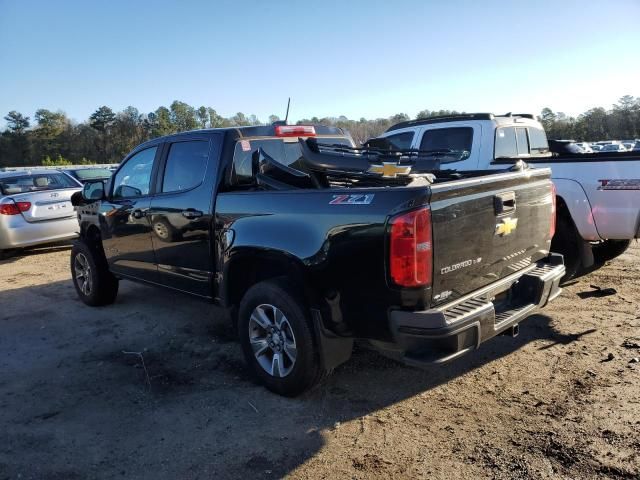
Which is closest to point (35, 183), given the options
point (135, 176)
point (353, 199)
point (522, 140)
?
point (135, 176)

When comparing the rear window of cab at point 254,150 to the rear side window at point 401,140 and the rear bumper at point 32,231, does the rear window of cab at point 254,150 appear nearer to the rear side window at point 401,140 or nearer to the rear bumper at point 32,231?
the rear side window at point 401,140

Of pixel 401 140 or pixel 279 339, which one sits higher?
pixel 401 140

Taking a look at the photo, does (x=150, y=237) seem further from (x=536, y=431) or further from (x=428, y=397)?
(x=536, y=431)

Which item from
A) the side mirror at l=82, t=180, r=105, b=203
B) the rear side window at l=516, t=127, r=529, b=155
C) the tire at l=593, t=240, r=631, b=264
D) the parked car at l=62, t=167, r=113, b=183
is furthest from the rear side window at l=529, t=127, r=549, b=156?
the parked car at l=62, t=167, r=113, b=183

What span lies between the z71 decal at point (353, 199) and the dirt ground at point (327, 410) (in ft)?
4.78

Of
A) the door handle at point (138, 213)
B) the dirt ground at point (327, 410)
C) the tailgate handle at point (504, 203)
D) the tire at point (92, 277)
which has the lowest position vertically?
the dirt ground at point (327, 410)

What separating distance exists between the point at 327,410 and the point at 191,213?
78.9 inches

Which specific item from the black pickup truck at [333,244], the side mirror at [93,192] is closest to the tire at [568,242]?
the black pickup truck at [333,244]

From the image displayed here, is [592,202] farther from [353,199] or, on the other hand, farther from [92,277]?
[92,277]

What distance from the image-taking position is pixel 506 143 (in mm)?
7441

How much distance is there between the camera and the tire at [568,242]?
5.36m

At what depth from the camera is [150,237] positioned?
496 centimetres

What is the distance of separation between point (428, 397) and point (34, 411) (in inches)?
113

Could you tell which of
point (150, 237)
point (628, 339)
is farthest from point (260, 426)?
point (628, 339)
